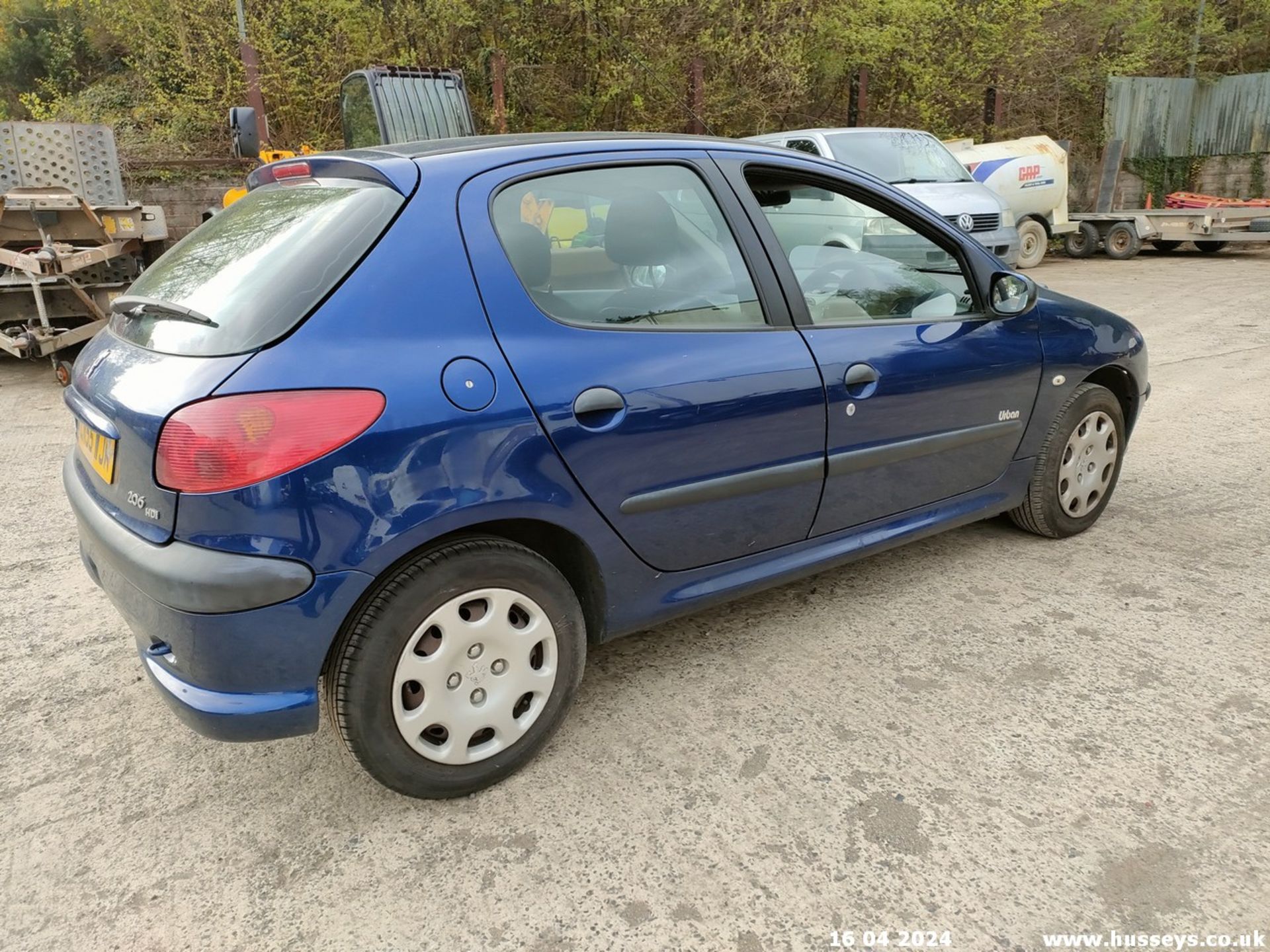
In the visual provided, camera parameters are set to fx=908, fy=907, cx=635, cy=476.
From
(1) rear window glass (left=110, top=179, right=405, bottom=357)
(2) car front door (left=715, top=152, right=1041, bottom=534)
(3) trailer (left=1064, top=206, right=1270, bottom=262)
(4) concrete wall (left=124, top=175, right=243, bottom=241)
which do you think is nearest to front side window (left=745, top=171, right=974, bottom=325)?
(2) car front door (left=715, top=152, right=1041, bottom=534)

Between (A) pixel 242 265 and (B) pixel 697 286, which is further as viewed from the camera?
(B) pixel 697 286

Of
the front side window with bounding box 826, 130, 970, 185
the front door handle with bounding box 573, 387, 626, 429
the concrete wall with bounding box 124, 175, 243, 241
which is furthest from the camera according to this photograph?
the concrete wall with bounding box 124, 175, 243, 241

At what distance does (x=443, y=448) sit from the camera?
2.08 metres

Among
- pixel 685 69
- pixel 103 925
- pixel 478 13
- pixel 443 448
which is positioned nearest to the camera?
pixel 103 925

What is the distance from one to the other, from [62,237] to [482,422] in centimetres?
722

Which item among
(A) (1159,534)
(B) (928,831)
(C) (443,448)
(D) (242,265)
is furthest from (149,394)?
(A) (1159,534)

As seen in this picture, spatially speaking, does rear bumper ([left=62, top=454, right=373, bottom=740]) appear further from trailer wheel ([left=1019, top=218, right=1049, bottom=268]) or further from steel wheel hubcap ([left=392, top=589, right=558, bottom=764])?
trailer wheel ([left=1019, top=218, right=1049, bottom=268])

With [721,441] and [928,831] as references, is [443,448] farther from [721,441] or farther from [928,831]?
[928,831]

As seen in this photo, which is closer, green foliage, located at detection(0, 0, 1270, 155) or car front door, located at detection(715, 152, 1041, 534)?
car front door, located at detection(715, 152, 1041, 534)

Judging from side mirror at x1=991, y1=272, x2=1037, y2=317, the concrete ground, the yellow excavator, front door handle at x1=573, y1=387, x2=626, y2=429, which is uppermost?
the yellow excavator

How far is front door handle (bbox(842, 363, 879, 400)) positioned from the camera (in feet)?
9.25

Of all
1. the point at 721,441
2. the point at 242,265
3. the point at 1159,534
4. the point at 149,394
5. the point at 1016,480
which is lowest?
the point at 1159,534

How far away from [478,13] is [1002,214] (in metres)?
8.68

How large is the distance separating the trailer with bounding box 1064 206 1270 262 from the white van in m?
5.26
